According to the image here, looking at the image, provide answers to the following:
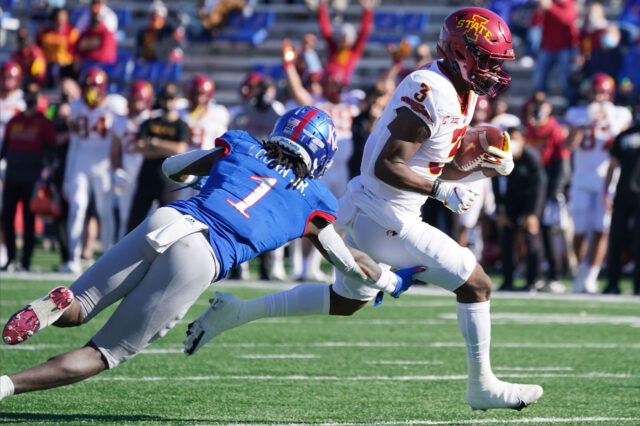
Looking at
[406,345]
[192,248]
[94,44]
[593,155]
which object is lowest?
[406,345]

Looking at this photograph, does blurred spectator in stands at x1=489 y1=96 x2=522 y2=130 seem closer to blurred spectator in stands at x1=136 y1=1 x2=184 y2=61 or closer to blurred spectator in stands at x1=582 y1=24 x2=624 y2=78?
blurred spectator in stands at x1=582 y1=24 x2=624 y2=78

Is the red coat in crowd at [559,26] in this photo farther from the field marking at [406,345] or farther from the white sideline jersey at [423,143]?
the white sideline jersey at [423,143]

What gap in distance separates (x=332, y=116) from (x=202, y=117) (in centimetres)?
135

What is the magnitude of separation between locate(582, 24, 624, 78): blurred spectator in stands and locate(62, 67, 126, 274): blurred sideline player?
21.2 feet

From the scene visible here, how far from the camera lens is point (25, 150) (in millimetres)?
11367

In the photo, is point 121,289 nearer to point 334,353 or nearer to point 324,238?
point 324,238

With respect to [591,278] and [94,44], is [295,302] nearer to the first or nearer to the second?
[591,278]

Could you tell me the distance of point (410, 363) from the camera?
651 cm

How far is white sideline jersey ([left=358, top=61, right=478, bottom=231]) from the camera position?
4.99m

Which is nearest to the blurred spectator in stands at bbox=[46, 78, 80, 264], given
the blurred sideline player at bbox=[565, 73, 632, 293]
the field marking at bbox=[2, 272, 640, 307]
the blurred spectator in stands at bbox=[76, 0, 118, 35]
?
the field marking at bbox=[2, 272, 640, 307]

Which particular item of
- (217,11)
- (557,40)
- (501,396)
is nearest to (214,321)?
(501,396)

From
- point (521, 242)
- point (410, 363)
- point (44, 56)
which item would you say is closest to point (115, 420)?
point (410, 363)

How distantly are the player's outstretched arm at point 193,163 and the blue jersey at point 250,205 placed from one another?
0.17 m

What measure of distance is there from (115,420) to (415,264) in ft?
4.87
